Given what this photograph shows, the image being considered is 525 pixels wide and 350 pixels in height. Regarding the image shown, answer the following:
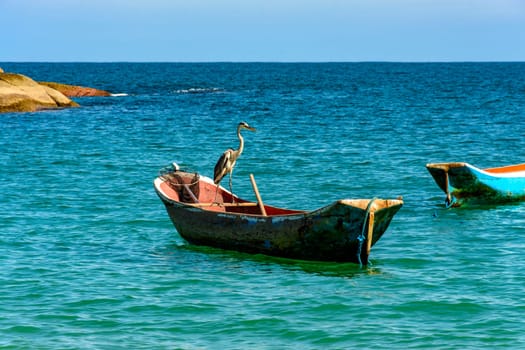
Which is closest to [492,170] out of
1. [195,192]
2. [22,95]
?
[195,192]

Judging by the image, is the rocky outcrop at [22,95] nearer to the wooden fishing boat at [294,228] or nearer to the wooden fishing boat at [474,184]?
the wooden fishing boat at [474,184]

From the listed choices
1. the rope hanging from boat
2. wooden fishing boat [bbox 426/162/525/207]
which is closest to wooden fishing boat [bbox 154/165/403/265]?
the rope hanging from boat

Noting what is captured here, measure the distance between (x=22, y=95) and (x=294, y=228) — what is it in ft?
119

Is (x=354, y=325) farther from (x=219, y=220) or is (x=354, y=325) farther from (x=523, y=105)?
(x=523, y=105)

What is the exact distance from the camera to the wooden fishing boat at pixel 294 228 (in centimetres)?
1389

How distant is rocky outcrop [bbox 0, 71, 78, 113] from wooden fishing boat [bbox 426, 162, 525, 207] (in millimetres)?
31599

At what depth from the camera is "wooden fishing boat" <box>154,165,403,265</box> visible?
45.6 feet

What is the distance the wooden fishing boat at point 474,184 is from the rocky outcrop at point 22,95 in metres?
31.6

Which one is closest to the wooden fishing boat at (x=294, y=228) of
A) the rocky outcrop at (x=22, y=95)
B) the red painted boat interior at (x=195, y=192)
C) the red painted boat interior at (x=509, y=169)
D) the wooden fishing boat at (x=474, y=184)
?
the red painted boat interior at (x=195, y=192)

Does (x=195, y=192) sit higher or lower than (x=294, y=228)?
higher

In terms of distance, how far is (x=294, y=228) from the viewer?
14547 millimetres

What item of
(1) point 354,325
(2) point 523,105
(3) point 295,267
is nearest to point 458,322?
(1) point 354,325

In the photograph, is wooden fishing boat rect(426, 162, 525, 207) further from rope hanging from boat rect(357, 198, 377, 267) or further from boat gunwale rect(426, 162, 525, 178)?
rope hanging from boat rect(357, 198, 377, 267)

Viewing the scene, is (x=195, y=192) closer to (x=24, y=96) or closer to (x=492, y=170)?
(x=492, y=170)
